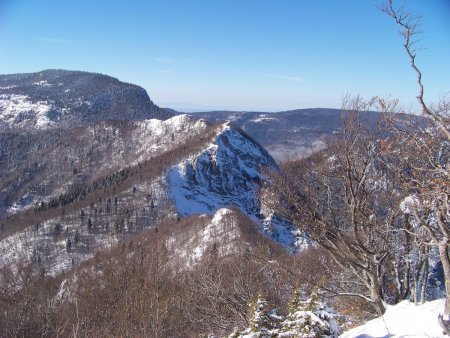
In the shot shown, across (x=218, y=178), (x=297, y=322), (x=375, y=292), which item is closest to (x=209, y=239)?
(x=375, y=292)

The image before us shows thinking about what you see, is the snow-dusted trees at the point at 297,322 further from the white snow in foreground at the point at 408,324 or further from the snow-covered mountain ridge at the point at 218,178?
the snow-covered mountain ridge at the point at 218,178

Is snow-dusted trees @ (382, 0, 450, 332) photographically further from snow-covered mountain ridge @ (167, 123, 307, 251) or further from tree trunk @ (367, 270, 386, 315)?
snow-covered mountain ridge @ (167, 123, 307, 251)

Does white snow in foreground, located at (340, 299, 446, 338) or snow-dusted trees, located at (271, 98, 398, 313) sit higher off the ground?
snow-dusted trees, located at (271, 98, 398, 313)

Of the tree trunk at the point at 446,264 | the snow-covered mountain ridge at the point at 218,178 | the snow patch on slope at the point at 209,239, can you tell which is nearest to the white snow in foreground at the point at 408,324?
the tree trunk at the point at 446,264

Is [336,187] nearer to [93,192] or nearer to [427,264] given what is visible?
[427,264]

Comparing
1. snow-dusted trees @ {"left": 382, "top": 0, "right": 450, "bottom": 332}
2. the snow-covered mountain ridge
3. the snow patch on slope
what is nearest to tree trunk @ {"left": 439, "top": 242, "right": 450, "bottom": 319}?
snow-dusted trees @ {"left": 382, "top": 0, "right": 450, "bottom": 332}

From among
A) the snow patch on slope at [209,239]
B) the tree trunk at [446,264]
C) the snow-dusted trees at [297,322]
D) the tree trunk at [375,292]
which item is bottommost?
the snow patch on slope at [209,239]

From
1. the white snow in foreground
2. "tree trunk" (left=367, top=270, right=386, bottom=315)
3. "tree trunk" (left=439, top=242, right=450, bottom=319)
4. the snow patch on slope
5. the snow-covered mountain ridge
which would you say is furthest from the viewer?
the snow-covered mountain ridge

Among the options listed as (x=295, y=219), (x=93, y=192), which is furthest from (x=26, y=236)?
(x=295, y=219)

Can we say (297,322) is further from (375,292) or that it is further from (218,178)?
(218,178)
